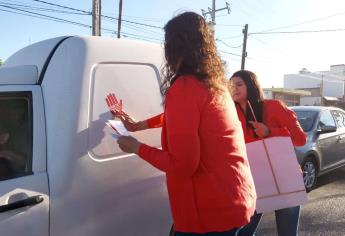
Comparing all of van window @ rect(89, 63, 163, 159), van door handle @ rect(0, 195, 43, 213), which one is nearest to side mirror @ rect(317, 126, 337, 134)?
van window @ rect(89, 63, 163, 159)

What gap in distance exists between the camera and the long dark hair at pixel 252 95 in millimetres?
3479

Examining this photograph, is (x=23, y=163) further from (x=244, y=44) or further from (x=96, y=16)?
(x=244, y=44)

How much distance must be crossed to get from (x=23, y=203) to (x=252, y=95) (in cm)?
192

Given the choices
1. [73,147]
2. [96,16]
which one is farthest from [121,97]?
[96,16]

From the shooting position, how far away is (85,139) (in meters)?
2.60

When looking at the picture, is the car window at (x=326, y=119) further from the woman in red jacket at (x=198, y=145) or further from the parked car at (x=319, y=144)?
the woman in red jacket at (x=198, y=145)

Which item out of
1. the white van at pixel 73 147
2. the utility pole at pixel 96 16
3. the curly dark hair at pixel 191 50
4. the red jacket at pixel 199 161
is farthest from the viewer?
the utility pole at pixel 96 16

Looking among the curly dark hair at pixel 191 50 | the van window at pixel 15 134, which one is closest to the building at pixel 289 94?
the van window at pixel 15 134

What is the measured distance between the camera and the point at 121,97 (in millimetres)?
2855

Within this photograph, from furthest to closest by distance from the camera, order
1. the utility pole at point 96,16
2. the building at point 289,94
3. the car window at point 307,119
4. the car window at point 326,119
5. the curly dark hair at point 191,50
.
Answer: the building at point 289,94 < the utility pole at point 96,16 < the car window at point 326,119 < the car window at point 307,119 < the curly dark hair at point 191,50

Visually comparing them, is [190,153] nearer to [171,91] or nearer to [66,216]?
[171,91]

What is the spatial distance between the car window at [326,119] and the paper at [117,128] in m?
6.09

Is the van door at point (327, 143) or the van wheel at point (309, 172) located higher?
the van door at point (327, 143)

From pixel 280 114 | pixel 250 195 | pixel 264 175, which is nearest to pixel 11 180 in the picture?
pixel 250 195
